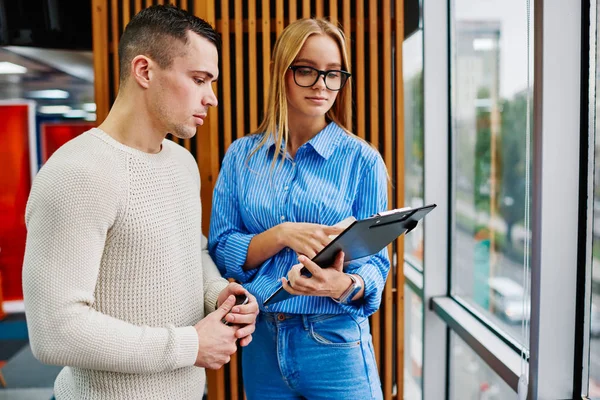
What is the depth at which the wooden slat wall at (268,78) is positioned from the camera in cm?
295

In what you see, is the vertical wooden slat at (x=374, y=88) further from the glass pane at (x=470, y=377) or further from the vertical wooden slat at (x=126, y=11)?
the vertical wooden slat at (x=126, y=11)

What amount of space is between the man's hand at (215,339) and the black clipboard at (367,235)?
196 millimetres

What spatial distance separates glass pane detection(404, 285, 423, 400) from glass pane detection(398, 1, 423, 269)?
1.11 ft

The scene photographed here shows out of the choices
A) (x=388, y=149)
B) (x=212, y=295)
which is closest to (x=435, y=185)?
(x=388, y=149)

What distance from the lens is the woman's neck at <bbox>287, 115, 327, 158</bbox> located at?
196cm

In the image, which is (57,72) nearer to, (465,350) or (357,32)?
(357,32)

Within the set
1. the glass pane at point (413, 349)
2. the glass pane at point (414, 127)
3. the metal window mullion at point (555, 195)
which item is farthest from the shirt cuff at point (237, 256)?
the glass pane at point (413, 349)

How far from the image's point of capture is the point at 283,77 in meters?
1.87

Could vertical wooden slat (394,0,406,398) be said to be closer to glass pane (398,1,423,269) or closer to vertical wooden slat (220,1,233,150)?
glass pane (398,1,423,269)

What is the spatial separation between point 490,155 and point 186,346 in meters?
2.34

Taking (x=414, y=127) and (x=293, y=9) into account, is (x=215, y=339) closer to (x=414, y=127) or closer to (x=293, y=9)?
(x=293, y=9)

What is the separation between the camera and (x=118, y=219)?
132cm

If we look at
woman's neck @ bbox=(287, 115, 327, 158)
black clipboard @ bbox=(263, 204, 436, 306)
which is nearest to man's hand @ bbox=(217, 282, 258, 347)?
black clipboard @ bbox=(263, 204, 436, 306)

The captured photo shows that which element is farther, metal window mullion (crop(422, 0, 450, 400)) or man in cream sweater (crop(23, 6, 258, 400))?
metal window mullion (crop(422, 0, 450, 400))
